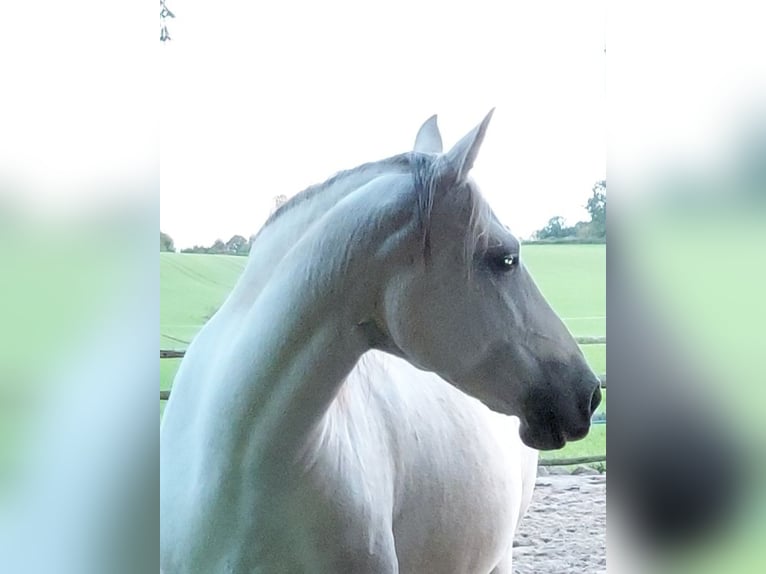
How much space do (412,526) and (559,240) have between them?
423 mm

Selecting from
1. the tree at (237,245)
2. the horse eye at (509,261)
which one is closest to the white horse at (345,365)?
the horse eye at (509,261)

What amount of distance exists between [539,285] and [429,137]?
0.24 meters

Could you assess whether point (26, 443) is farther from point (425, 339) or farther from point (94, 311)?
point (425, 339)

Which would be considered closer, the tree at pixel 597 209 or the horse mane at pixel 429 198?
the horse mane at pixel 429 198

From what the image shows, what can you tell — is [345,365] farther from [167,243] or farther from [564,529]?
[564,529]

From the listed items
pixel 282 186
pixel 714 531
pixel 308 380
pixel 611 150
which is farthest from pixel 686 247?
A: pixel 282 186

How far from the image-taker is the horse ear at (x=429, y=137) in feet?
2.95

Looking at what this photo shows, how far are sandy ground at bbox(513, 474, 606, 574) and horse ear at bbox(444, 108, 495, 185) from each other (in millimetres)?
551

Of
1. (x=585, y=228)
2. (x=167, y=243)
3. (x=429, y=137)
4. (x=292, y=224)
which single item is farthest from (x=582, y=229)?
(x=167, y=243)

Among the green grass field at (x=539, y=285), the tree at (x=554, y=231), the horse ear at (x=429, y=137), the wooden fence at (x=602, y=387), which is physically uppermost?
the horse ear at (x=429, y=137)

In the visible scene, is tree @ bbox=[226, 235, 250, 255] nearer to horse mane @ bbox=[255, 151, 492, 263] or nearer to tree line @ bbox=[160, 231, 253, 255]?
tree line @ bbox=[160, 231, 253, 255]

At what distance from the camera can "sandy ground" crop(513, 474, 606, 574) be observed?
1.10 meters

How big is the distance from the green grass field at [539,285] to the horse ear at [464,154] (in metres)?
0.26

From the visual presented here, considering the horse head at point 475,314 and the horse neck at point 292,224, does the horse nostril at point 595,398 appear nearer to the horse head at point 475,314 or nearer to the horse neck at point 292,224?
the horse head at point 475,314
